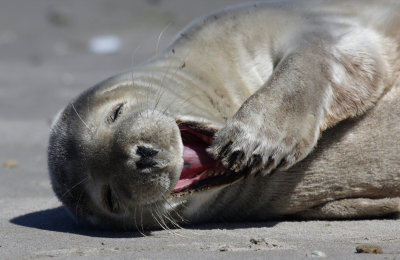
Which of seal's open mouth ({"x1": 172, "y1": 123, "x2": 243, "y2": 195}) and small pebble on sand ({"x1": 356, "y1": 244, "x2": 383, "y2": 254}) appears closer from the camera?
small pebble on sand ({"x1": 356, "y1": 244, "x2": 383, "y2": 254})

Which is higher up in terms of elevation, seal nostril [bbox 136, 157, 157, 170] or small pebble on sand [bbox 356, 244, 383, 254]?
seal nostril [bbox 136, 157, 157, 170]

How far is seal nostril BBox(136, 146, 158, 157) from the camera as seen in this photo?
334 centimetres

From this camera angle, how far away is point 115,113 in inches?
146

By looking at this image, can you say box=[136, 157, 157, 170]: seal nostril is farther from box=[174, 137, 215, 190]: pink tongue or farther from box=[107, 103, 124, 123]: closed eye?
box=[107, 103, 124, 123]: closed eye

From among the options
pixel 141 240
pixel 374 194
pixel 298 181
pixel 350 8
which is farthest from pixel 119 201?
pixel 350 8

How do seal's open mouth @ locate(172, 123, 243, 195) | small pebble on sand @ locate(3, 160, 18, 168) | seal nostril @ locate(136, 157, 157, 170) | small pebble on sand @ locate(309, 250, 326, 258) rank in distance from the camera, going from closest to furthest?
small pebble on sand @ locate(309, 250, 326, 258)
seal nostril @ locate(136, 157, 157, 170)
seal's open mouth @ locate(172, 123, 243, 195)
small pebble on sand @ locate(3, 160, 18, 168)

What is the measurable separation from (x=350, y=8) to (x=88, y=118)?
56.3 inches

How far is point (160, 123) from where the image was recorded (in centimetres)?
347

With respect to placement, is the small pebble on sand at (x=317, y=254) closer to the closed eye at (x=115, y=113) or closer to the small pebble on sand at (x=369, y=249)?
the small pebble on sand at (x=369, y=249)

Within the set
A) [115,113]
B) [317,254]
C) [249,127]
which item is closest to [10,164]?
[115,113]

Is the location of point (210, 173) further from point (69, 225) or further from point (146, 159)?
point (69, 225)

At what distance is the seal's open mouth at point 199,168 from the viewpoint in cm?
350

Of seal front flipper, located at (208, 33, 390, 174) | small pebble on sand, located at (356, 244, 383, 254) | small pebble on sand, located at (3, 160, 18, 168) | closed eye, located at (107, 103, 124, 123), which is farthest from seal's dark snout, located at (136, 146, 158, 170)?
small pebble on sand, located at (3, 160, 18, 168)

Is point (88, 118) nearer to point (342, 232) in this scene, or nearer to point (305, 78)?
point (305, 78)
